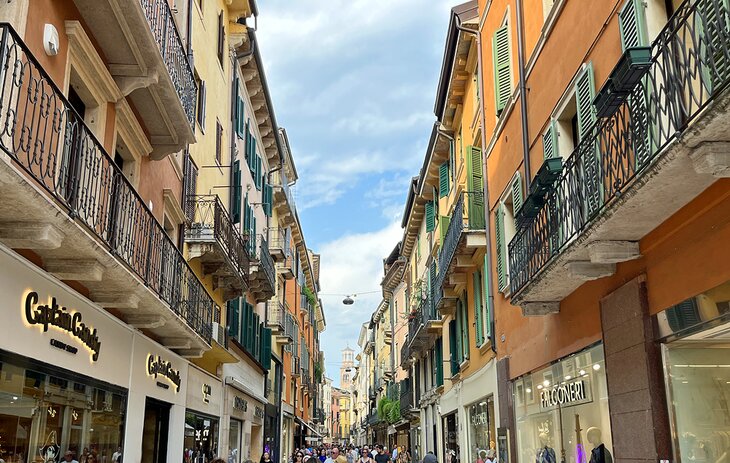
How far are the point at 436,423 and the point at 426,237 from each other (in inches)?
293

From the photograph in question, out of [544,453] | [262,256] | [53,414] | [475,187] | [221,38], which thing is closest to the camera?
[53,414]

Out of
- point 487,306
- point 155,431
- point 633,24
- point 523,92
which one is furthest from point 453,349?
point 633,24

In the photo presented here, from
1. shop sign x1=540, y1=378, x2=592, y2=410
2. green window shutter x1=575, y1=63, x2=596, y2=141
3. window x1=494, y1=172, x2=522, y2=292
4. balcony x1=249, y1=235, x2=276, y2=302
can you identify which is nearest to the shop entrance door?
shop sign x1=540, y1=378, x2=592, y2=410

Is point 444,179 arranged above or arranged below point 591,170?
above

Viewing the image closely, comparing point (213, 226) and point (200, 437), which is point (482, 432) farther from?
point (213, 226)

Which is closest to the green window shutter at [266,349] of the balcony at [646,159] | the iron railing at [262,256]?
the iron railing at [262,256]

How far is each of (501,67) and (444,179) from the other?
9317 mm

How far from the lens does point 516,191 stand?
13758mm

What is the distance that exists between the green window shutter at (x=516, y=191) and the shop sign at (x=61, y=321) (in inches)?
304

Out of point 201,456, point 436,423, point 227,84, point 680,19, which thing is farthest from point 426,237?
point 680,19

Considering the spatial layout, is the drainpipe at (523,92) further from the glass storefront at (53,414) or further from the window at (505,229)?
the glass storefront at (53,414)

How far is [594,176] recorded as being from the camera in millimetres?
7715

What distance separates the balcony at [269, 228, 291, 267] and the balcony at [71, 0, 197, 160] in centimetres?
1699

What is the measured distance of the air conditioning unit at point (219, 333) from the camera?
53.7 feet
